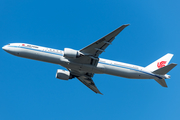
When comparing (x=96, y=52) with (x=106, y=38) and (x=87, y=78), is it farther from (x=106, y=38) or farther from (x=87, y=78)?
(x=87, y=78)

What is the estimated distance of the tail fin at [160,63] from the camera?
4454 centimetres

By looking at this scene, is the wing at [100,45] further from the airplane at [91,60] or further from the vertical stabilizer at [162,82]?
the vertical stabilizer at [162,82]

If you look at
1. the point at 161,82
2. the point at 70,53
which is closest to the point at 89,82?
the point at 70,53

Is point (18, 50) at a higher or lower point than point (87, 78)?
higher

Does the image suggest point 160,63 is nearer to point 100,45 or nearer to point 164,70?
point 164,70

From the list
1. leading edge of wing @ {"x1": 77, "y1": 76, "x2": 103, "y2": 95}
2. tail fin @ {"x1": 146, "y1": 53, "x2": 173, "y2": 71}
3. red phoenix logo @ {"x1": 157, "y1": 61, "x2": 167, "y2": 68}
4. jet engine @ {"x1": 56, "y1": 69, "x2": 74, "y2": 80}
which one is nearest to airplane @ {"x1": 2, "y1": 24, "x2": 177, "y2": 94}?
tail fin @ {"x1": 146, "y1": 53, "x2": 173, "y2": 71}

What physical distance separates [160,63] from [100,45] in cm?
1467

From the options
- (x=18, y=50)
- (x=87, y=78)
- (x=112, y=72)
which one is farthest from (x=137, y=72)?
(x=18, y=50)

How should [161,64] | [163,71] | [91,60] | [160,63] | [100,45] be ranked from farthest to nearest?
[160,63] < [161,64] < [163,71] < [91,60] < [100,45]

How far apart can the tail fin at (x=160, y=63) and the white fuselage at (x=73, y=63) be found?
8.13ft

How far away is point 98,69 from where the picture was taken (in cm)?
4044

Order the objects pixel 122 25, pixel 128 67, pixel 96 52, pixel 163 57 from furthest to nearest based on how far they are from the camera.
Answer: pixel 163 57
pixel 128 67
pixel 96 52
pixel 122 25

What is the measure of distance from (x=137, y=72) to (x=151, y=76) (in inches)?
111

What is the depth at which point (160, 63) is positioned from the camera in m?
45.4
